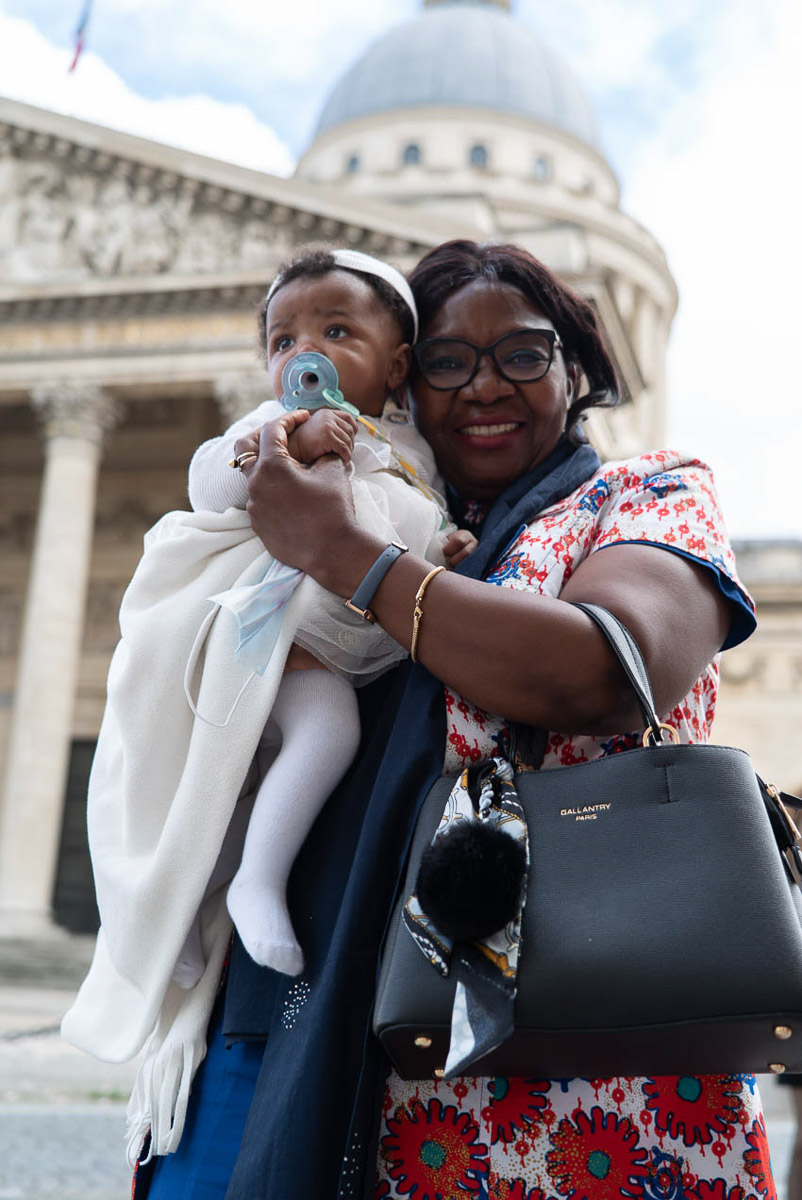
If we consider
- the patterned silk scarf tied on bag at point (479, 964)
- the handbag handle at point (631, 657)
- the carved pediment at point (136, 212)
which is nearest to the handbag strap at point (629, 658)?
the handbag handle at point (631, 657)

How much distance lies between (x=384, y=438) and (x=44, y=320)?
1784 cm

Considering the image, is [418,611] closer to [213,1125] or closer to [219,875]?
[219,875]

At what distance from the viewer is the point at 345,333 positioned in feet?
6.46

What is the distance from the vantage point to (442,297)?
2029mm

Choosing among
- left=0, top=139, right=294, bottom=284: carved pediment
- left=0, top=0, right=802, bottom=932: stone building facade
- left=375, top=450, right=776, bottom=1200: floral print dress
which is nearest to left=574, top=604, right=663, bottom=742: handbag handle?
left=375, top=450, right=776, bottom=1200: floral print dress

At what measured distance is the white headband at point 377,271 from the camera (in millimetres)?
1984

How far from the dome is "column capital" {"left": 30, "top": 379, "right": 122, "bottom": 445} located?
25.8 metres

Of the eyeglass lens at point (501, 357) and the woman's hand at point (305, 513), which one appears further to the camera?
the eyeglass lens at point (501, 357)

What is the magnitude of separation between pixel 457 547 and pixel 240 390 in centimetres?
1635

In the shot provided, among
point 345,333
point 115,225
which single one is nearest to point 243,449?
point 345,333

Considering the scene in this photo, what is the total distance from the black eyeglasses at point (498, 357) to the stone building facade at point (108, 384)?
15.4m

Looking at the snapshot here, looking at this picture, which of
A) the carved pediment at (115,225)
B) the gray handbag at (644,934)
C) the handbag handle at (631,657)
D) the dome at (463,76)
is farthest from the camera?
the dome at (463,76)

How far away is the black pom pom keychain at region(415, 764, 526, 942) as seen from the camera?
1.33 meters

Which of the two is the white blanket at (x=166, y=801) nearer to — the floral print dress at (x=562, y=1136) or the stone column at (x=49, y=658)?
the floral print dress at (x=562, y=1136)
